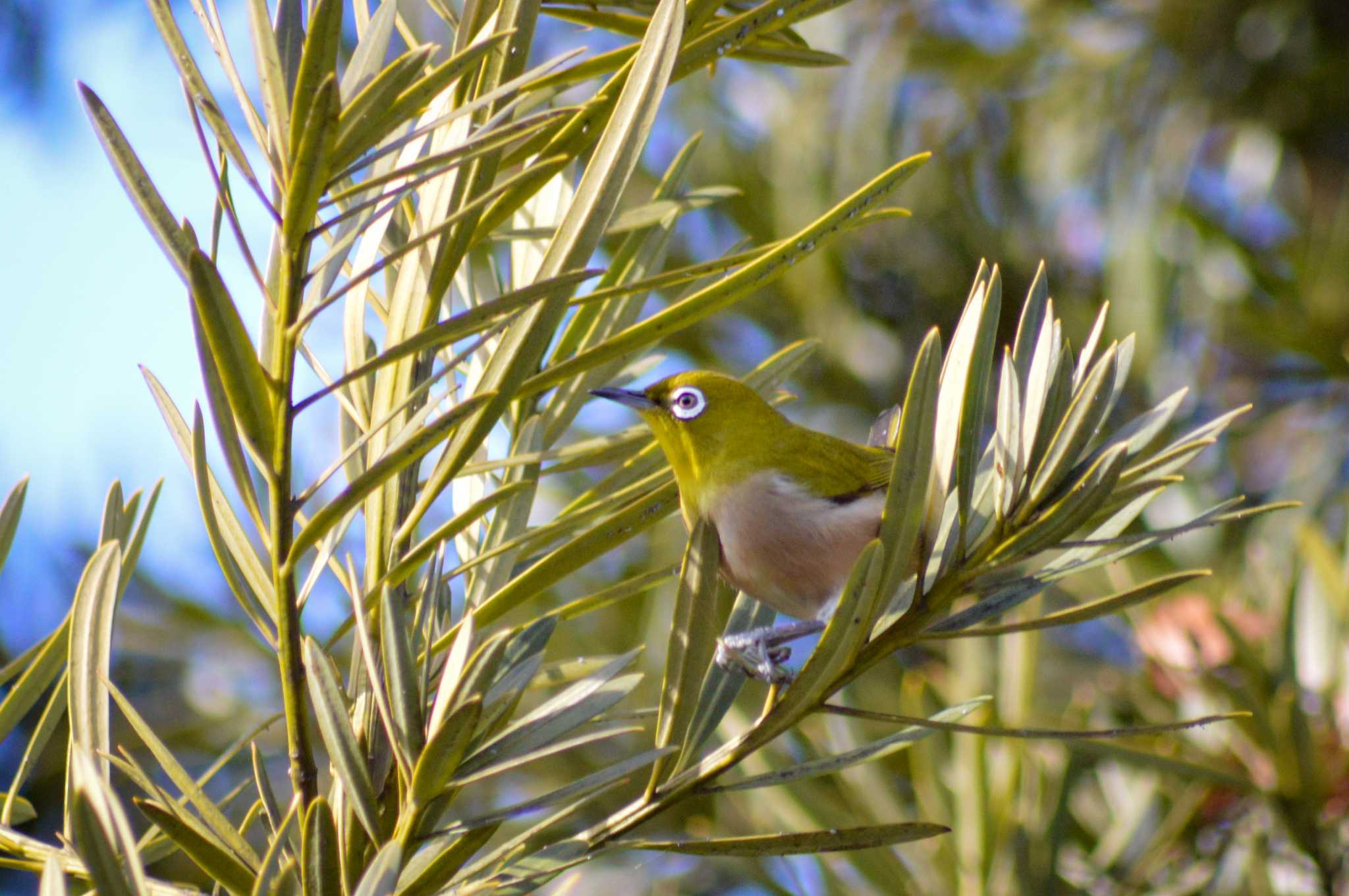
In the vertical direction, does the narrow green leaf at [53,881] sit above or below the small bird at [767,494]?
above

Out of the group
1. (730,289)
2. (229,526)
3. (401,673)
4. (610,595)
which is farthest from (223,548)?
(730,289)

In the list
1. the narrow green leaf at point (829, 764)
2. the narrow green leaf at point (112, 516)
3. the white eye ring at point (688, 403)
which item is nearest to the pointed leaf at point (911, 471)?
the narrow green leaf at point (829, 764)

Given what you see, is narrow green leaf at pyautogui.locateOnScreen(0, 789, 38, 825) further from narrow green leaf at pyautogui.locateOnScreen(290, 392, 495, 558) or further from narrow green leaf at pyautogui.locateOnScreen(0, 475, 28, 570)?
narrow green leaf at pyautogui.locateOnScreen(290, 392, 495, 558)

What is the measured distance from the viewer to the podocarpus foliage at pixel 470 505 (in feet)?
2.18

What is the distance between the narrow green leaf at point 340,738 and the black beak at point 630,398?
933 millimetres

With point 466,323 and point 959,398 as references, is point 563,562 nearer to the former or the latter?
point 466,323

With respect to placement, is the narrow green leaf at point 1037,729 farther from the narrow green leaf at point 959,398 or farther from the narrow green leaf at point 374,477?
the narrow green leaf at point 374,477

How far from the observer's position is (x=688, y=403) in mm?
1811

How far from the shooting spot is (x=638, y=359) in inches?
48.5

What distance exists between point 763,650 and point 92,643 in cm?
51

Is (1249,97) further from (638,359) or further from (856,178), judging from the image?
(638,359)

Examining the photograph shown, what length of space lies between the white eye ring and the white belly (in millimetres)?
321

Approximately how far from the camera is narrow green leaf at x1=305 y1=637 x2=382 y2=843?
689 mm

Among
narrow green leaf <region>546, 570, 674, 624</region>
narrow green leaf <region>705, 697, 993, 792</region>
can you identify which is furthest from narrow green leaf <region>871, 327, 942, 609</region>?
narrow green leaf <region>546, 570, 674, 624</region>
